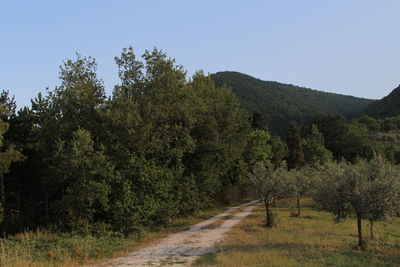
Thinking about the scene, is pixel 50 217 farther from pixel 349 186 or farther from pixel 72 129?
pixel 349 186

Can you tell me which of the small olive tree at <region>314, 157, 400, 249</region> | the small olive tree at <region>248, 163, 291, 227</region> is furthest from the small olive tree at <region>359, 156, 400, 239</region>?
the small olive tree at <region>248, 163, 291, 227</region>

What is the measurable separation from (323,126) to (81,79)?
95846mm

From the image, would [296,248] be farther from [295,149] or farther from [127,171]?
[295,149]

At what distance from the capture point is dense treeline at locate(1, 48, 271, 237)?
23.4m

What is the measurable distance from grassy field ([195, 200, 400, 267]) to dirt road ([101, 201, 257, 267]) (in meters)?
0.82

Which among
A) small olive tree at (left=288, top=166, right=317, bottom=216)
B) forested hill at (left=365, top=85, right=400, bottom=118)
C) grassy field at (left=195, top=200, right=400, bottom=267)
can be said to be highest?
forested hill at (left=365, top=85, right=400, bottom=118)

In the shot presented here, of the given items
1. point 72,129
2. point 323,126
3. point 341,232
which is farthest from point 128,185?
point 323,126

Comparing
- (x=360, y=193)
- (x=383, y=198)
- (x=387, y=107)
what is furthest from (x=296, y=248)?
(x=387, y=107)

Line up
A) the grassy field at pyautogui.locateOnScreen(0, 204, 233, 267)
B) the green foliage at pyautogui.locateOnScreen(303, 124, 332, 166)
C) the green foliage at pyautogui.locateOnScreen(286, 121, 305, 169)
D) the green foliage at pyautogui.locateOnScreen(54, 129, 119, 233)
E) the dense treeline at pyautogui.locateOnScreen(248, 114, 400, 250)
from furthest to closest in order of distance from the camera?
the green foliage at pyautogui.locateOnScreen(303, 124, 332, 166) → the green foliage at pyautogui.locateOnScreen(286, 121, 305, 169) → the green foliage at pyautogui.locateOnScreen(54, 129, 119, 233) → the dense treeline at pyautogui.locateOnScreen(248, 114, 400, 250) → the grassy field at pyautogui.locateOnScreen(0, 204, 233, 267)

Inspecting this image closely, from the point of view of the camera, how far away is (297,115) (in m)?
154

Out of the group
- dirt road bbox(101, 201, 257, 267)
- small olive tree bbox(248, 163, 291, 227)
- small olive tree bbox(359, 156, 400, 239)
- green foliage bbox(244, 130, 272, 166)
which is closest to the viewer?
dirt road bbox(101, 201, 257, 267)

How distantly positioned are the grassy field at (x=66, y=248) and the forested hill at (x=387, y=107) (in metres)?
144

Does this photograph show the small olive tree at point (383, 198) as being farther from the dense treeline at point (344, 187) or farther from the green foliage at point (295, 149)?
the green foliage at point (295, 149)

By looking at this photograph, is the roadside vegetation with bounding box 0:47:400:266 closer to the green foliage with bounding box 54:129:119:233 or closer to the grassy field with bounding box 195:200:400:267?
the green foliage with bounding box 54:129:119:233
